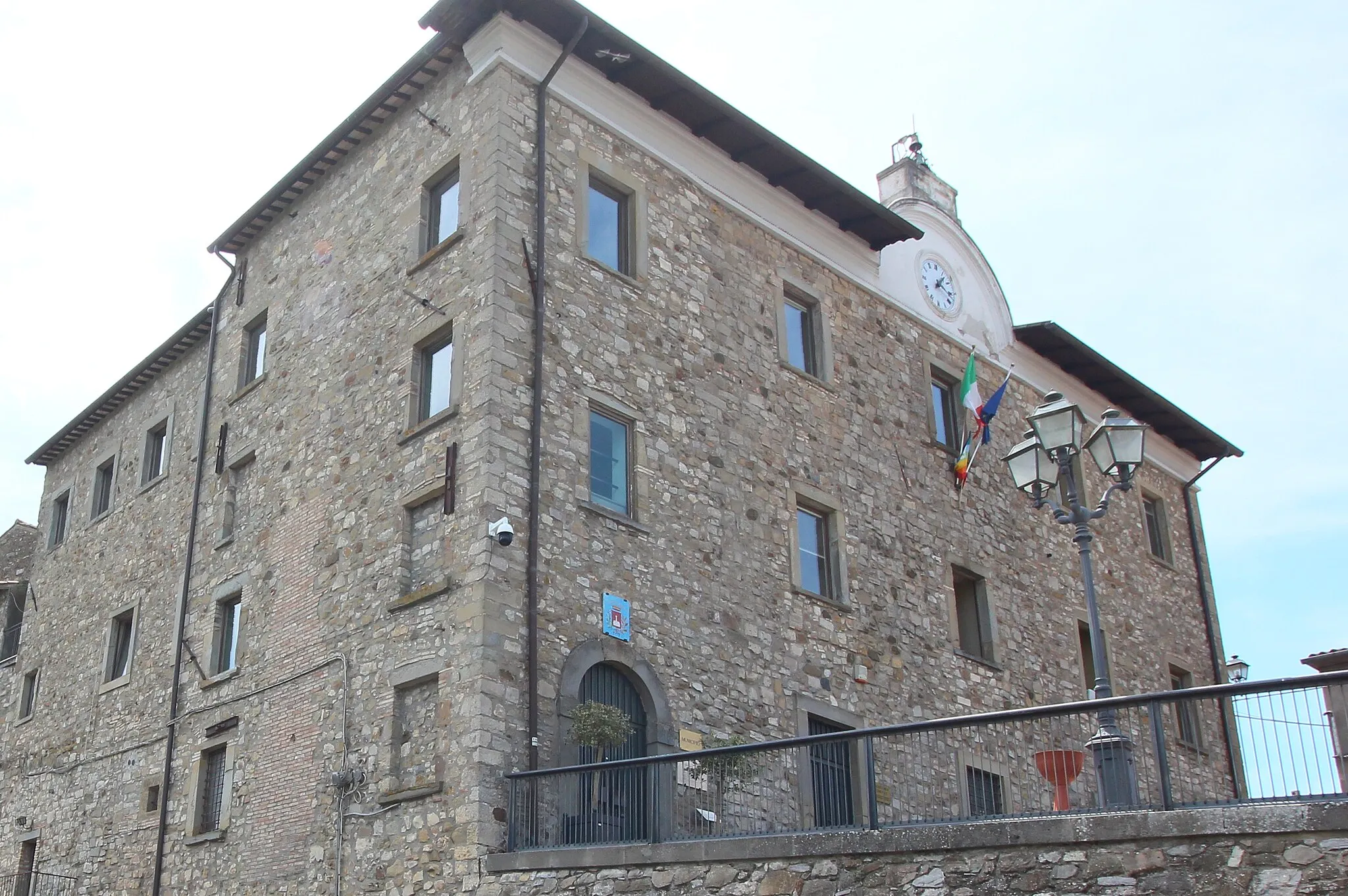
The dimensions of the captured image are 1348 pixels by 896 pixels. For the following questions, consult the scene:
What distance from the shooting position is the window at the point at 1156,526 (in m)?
25.8

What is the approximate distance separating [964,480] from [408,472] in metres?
9.00

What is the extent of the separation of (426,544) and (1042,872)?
7.92 m

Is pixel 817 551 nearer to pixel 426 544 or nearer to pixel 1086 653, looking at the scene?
pixel 426 544

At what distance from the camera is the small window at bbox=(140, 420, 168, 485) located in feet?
73.8

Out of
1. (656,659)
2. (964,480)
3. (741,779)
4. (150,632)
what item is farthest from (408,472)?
(964,480)

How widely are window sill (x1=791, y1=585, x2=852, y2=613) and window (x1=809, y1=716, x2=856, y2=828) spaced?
541 cm

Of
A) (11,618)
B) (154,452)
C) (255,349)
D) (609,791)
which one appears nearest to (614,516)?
(609,791)

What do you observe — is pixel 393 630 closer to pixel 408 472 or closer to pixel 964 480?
pixel 408 472

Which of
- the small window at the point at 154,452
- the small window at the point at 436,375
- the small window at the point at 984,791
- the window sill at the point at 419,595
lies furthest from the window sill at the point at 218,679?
the small window at the point at 984,791

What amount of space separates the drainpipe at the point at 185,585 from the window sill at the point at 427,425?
5.50 m

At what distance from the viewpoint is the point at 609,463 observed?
1578 centimetres

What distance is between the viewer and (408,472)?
15.5 metres

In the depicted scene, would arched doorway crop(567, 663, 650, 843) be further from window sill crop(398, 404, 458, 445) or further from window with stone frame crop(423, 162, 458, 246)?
window with stone frame crop(423, 162, 458, 246)

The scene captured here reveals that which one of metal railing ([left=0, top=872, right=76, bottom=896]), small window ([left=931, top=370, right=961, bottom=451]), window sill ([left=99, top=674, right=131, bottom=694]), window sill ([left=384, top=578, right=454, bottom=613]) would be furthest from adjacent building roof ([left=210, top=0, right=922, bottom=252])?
metal railing ([left=0, top=872, right=76, bottom=896])
